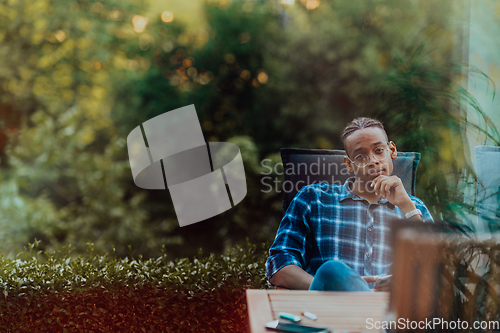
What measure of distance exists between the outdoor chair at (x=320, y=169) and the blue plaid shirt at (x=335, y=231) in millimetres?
104

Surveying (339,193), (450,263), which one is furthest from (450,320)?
(339,193)

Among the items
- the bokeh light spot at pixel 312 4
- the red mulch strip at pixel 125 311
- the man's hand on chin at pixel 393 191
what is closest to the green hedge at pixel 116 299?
the red mulch strip at pixel 125 311

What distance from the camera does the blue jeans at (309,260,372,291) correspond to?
1.09 m

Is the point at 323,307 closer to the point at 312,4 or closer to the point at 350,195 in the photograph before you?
the point at 350,195

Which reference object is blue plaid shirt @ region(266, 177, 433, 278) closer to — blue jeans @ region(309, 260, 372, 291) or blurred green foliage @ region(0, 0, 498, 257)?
blue jeans @ region(309, 260, 372, 291)

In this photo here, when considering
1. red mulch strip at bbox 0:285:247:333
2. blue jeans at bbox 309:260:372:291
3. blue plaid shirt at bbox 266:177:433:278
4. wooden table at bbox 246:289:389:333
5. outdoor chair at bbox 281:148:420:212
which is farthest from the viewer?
red mulch strip at bbox 0:285:247:333

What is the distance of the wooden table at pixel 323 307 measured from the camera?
86 centimetres

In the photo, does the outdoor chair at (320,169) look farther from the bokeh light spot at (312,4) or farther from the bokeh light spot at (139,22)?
the bokeh light spot at (139,22)

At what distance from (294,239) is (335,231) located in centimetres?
17

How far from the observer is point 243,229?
9.70 ft

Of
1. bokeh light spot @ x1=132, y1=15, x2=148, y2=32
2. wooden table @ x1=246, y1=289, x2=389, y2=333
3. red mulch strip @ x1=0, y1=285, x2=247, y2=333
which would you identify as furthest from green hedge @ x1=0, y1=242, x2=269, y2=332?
bokeh light spot @ x1=132, y1=15, x2=148, y2=32

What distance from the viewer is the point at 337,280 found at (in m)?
1.10

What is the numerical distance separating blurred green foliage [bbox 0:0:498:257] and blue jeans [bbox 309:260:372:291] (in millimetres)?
1778

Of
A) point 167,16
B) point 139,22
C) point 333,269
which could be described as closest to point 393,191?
point 333,269
